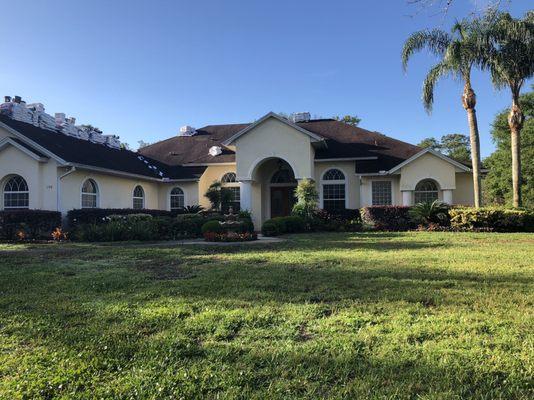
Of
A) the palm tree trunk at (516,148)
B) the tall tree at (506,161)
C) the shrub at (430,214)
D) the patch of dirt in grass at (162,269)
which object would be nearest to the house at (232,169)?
the palm tree trunk at (516,148)

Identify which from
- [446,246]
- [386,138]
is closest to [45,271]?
→ [446,246]

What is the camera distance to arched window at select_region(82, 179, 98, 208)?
2062 centimetres

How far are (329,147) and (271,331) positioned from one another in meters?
20.9

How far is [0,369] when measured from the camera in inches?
152

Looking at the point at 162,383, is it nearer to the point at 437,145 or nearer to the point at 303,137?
the point at 303,137

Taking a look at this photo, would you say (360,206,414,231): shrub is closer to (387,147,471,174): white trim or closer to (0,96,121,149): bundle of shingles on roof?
(387,147,471,174): white trim

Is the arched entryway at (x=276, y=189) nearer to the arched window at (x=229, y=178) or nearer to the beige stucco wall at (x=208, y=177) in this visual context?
the arched window at (x=229, y=178)

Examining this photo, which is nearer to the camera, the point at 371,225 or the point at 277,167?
the point at 371,225

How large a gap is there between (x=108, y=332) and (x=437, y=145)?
7023 cm

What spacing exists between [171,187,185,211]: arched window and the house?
0.06 metres

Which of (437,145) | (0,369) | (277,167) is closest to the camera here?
(0,369)

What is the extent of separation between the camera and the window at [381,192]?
2359 centimetres

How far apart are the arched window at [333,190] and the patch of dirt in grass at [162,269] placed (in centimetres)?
1523

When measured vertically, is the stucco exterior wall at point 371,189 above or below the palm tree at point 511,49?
below
